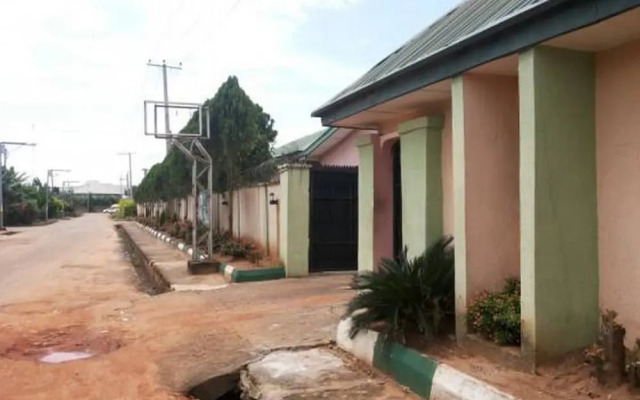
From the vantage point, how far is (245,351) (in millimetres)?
6766

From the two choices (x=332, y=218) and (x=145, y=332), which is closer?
(x=145, y=332)

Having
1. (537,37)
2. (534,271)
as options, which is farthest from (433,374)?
(537,37)

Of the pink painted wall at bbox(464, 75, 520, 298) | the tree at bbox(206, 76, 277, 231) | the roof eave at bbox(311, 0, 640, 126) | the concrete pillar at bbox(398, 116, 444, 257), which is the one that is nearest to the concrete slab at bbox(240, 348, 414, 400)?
the pink painted wall at bbox(464, 75, 520, 298)

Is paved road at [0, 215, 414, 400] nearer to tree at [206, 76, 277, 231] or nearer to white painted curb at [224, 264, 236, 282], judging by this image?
white painted curb at [224, 264, 236, 282]

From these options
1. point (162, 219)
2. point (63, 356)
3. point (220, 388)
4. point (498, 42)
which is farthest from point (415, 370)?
point (162, 219)

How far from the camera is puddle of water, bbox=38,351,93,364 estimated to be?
689 cm

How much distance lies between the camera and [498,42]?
481 cm

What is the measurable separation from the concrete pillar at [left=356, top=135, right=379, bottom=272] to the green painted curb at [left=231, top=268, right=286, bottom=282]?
439 centimetres

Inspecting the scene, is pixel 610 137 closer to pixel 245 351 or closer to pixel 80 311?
pixel 245 351

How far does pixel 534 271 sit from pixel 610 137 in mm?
1267

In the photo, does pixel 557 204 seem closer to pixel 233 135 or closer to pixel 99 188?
pixel 233 135

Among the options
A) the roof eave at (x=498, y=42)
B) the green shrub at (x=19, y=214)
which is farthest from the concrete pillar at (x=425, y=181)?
the green shrub at (x=19, y=214)

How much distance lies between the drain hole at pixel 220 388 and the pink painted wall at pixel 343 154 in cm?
1162

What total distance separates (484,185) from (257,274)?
317 inches
